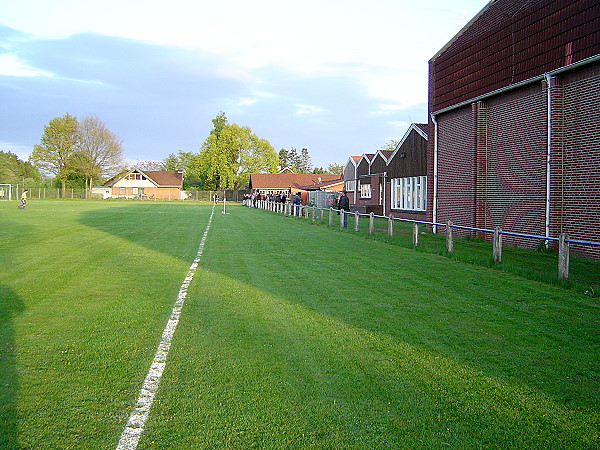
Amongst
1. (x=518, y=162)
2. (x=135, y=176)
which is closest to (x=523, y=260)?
(x=518, y=162)

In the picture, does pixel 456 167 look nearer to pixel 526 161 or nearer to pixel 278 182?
pixel 526 161

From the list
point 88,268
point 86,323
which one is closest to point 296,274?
point 88,268

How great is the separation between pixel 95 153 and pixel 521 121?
8635cm

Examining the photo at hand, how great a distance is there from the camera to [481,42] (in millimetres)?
19672

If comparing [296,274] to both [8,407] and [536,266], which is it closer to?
[536,266]

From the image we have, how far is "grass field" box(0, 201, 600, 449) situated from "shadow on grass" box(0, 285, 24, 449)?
2cm

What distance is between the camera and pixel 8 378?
4.92m

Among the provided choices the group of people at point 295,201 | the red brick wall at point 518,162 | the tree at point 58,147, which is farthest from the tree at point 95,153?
the red brick wall at point 518,162

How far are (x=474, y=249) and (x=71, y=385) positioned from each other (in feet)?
45.1

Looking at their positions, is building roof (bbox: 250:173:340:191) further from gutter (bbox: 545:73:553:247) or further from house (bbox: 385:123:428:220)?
gutter (bbox: 545:73:553:247)

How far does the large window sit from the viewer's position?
103 ft

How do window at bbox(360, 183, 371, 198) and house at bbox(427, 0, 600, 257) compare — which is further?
window at bbox(360, 183, 371, 198)

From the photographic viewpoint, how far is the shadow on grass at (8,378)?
3.83 meters

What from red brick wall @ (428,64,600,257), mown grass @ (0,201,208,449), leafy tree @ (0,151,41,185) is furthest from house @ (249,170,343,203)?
mown grass @ (0,201,208,449)
